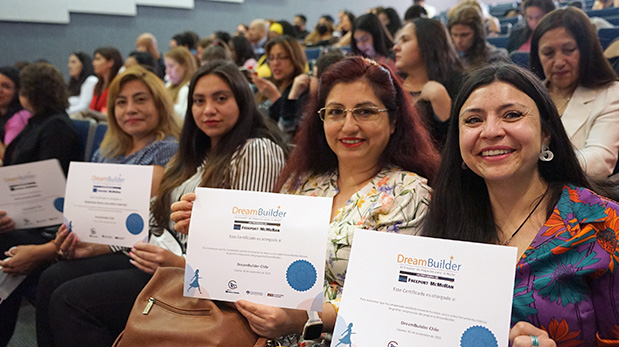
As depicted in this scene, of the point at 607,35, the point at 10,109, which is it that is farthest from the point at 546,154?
the point at 10,109

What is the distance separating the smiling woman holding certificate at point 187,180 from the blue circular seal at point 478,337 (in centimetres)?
123

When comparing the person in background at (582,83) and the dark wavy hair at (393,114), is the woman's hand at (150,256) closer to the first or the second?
the dark wavy hair at (393,114)

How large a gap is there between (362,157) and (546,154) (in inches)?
24.0

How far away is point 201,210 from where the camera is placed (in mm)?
1619

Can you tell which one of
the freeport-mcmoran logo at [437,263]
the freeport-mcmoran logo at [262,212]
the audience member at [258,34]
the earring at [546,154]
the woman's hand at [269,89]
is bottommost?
the freeport-mcmoran logo at [437,263]

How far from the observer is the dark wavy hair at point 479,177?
1.45 meters

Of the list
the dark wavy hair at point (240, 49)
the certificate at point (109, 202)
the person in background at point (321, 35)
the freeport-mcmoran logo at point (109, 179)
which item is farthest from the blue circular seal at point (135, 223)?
the person in background at point (321, 35)

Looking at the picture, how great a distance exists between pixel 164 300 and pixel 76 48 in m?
9.76

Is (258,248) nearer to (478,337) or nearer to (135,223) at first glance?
(478,337)

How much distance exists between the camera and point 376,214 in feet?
5.73

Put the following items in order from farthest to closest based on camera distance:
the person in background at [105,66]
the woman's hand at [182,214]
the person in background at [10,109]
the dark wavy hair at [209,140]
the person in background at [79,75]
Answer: the person in background at [79,75] → the person in background at [105,66] → the person in background at [10,109] → the dark wavy hair at [209,140] → the woman's hand at [182,214]

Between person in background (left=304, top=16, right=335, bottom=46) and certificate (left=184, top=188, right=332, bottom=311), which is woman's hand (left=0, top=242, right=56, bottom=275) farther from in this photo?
person in background (left=304, top=16, right=335, bottom=46)

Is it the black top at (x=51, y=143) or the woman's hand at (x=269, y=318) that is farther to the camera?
the black top at (x=51, y=143)

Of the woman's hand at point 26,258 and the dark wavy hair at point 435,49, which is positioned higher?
the dark wavy hair at point 435,49
